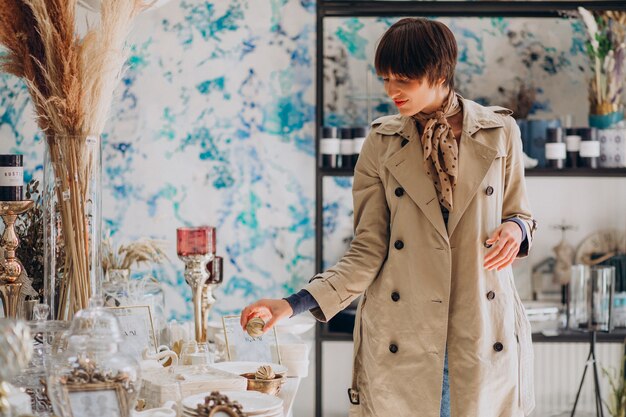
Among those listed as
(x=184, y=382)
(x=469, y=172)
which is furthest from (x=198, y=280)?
(x=469, y=172)

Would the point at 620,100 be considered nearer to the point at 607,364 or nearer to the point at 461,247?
the point at 607,364

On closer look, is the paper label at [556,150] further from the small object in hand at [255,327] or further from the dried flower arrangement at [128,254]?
the small object in hand at [255,327]

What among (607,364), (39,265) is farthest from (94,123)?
(607,364)

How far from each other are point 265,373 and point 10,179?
77 cm

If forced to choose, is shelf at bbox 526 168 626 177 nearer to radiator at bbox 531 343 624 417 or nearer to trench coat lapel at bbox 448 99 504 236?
radiator at bbox 531 343 624 417

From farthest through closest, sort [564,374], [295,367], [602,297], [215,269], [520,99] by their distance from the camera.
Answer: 1. [564,374]
2. [520,99]
3. [602,297]
4. [215,269]
5. [295,367]

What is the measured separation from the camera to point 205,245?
8.19 feet

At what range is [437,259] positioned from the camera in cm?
191

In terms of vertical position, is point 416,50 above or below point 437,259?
above

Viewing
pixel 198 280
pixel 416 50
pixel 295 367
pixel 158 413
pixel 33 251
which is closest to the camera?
pixel 158 413

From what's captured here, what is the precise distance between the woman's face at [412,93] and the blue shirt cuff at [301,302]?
49 centimetres

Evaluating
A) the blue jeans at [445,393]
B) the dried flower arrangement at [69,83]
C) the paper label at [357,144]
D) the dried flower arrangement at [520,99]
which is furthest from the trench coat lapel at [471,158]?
the dried flower arrangement at [520,99]

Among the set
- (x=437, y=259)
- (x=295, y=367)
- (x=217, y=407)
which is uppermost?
(x=437, y=259)

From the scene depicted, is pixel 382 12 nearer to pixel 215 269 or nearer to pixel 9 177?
pixel 215 269
